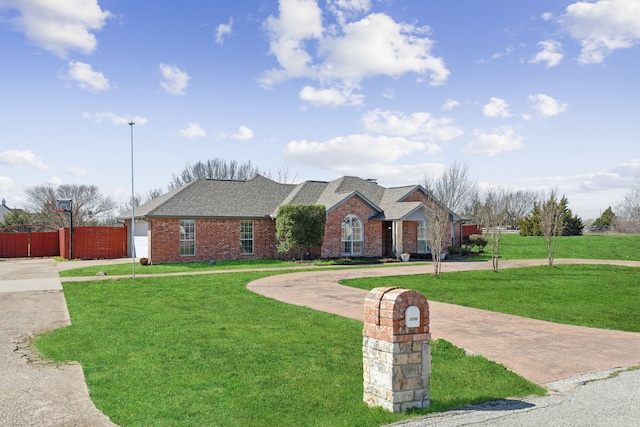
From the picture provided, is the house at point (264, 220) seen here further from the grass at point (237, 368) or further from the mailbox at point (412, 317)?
the mailbox at point (412, 317)

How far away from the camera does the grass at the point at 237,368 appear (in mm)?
5984

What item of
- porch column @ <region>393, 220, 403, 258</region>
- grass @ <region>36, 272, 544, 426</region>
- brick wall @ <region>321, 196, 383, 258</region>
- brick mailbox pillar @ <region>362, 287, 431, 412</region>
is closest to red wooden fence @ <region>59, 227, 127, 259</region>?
brick wall @ <region>321, 196, 383, 258</region>

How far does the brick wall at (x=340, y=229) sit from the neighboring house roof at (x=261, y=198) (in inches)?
15.2

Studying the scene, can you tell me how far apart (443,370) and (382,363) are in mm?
2021

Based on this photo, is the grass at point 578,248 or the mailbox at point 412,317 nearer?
the mailbox at point 412,317

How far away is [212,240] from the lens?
95.3 ft

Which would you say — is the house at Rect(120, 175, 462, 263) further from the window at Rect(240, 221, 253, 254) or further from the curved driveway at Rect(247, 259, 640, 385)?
the curved driveway at Rect(247, 259, 640, 385)

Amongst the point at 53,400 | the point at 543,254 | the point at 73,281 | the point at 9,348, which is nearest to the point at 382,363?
the point at 53,400

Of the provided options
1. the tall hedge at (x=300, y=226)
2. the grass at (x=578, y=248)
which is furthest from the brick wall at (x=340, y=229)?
the grass at (x=578, y=248)

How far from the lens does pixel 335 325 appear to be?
35.6ft

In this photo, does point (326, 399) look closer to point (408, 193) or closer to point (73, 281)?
point (73, 281)

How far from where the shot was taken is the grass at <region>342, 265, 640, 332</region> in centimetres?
1252

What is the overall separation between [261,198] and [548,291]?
63.1 feet

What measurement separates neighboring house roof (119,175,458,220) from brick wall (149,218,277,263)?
585 millimetres
